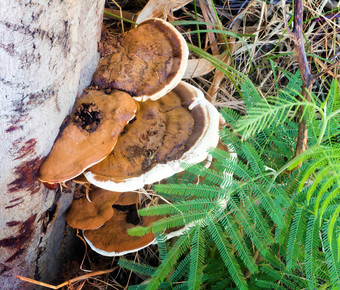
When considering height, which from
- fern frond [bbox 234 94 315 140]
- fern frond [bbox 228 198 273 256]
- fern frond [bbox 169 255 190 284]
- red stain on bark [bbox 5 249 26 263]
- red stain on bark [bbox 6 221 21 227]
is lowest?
red stain on bark [bbox 5 249 26 263]

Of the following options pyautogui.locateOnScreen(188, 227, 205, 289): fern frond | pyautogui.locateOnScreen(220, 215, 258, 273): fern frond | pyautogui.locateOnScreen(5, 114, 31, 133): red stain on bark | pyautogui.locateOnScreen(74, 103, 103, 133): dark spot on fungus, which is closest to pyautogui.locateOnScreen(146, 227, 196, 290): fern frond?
pyautogui.locateOnScreen(188, 227, 205, 289): fern frond

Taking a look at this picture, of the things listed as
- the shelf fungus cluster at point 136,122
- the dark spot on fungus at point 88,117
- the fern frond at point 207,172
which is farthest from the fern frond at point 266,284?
the dark spot on fungus at point 88,117

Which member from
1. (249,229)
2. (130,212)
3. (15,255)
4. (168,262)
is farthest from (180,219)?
(15,255)

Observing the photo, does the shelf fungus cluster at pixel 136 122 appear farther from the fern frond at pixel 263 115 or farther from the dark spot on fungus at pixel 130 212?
the dark spot on fungus at pixel 130 212

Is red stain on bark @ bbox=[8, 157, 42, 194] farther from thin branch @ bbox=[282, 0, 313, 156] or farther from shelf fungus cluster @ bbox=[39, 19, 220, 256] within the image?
thin branch @ bbox=[282, 0, 313, 156]

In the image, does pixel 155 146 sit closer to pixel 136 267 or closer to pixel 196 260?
pixel 196 260
